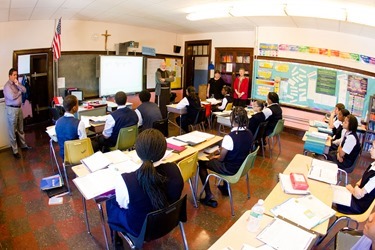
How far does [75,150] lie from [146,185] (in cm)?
183

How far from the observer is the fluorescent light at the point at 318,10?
390cm

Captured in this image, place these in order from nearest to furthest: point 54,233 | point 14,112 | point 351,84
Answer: point 54,233, point 14,112, point 351,84

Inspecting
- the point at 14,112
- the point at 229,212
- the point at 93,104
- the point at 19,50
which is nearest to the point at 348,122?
the point at 229,212

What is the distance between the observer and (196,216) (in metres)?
3.24

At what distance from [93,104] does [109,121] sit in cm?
224

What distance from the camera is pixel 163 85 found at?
24.6 feet

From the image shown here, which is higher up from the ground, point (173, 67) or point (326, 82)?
point (173, 67)

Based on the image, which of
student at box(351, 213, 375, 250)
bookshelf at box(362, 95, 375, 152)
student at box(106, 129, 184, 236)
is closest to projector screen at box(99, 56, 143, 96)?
student at box(106, 129, 184, 236)

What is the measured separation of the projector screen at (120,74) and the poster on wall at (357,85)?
17.4 feet

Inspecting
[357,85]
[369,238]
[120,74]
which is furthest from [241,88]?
[369,238]

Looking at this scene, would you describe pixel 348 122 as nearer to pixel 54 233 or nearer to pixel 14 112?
pixel 54 233

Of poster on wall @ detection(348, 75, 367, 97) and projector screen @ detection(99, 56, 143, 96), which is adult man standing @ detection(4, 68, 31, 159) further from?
poster on wall @ detection(348, 75, 367, 97)

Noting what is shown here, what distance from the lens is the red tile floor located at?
2.72 metres

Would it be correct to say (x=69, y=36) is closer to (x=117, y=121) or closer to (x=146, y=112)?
(x=146, y=112)
